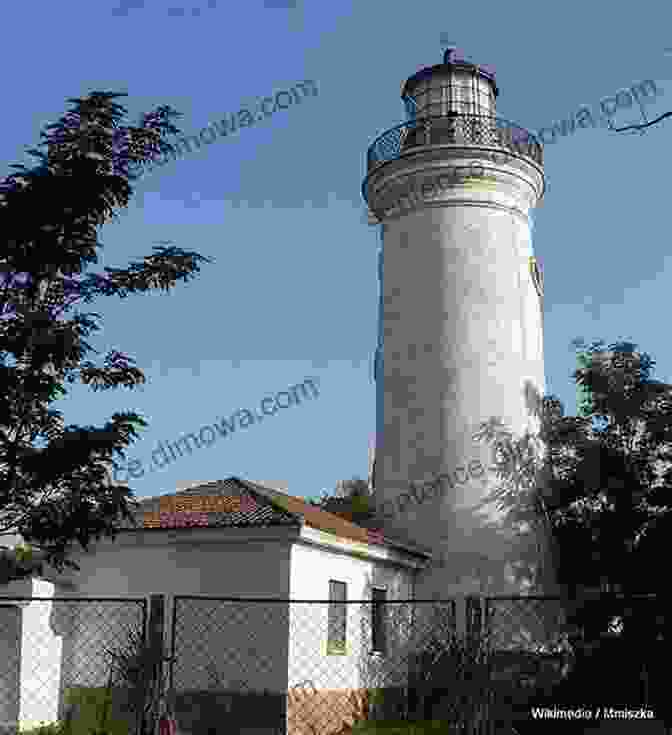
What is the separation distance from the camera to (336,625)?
57.9 feet

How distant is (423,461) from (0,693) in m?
9.94

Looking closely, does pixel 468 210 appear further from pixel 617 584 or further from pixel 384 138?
pixel 617 584

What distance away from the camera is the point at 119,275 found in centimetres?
900

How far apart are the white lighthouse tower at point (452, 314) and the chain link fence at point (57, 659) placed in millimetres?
6843

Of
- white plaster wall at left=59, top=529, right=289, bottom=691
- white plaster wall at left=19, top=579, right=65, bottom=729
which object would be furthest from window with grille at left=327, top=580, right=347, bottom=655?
A: white plaster wall at left=19, top=579, right=65, bottom=729

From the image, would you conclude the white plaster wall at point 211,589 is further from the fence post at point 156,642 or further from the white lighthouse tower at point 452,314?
the fence post at point 156,642

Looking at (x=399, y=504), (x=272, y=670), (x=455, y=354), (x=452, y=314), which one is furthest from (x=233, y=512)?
(x=452, y=314)

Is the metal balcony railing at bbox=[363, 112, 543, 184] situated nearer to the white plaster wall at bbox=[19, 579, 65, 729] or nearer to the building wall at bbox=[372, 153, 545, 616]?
the building wall at bbox=[372, 153, 545, 616]

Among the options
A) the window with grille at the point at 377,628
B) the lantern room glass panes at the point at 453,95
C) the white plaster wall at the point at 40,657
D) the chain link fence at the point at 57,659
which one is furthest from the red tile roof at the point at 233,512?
the lantern room glass panes at the point at 453,95

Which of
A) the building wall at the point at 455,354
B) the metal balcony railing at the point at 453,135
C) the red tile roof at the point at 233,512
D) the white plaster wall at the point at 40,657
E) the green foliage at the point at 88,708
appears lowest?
the green foliage at the point at 88,708

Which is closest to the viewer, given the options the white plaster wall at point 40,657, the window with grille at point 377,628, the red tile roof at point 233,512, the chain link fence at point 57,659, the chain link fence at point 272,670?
the chain link fence at point 57,659

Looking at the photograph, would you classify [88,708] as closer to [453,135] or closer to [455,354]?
[455,354]

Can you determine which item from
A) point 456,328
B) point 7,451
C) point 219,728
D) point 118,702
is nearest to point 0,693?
point 118,702

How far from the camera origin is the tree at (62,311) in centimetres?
830
